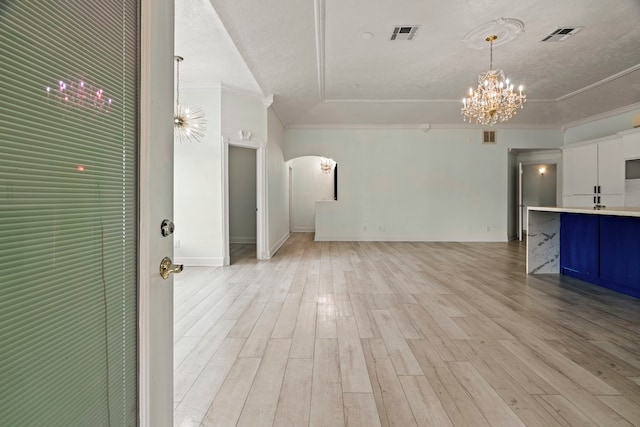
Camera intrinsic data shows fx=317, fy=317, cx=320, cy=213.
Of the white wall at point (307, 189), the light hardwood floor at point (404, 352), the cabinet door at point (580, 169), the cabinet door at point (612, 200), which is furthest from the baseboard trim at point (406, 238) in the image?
the light hardwood floor at point (404, 352)

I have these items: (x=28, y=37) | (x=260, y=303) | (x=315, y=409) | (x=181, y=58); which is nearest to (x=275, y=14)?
(x=181, y=58)

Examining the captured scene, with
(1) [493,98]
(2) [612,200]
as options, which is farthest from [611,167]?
(1) [493,98]

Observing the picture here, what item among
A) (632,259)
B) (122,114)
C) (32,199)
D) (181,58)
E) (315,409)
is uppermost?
(181,58)

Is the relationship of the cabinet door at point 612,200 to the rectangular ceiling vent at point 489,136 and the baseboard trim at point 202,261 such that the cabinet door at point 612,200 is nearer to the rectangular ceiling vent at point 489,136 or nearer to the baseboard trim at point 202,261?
the rectangular ceiling vent at point 489,136

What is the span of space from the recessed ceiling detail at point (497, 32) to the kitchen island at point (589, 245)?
7.51ft

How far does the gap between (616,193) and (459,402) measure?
7072 mm

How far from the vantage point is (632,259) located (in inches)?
139

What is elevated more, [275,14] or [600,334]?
[275,14]

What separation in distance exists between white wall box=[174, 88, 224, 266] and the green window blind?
4584 mm

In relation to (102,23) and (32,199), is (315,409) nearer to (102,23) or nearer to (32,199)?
(32,199)

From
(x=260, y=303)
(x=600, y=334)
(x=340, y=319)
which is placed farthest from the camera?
(x=260, y=303)

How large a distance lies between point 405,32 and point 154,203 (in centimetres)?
405

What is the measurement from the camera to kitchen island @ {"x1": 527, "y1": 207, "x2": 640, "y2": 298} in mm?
3525

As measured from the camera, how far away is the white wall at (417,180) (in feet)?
26.8
